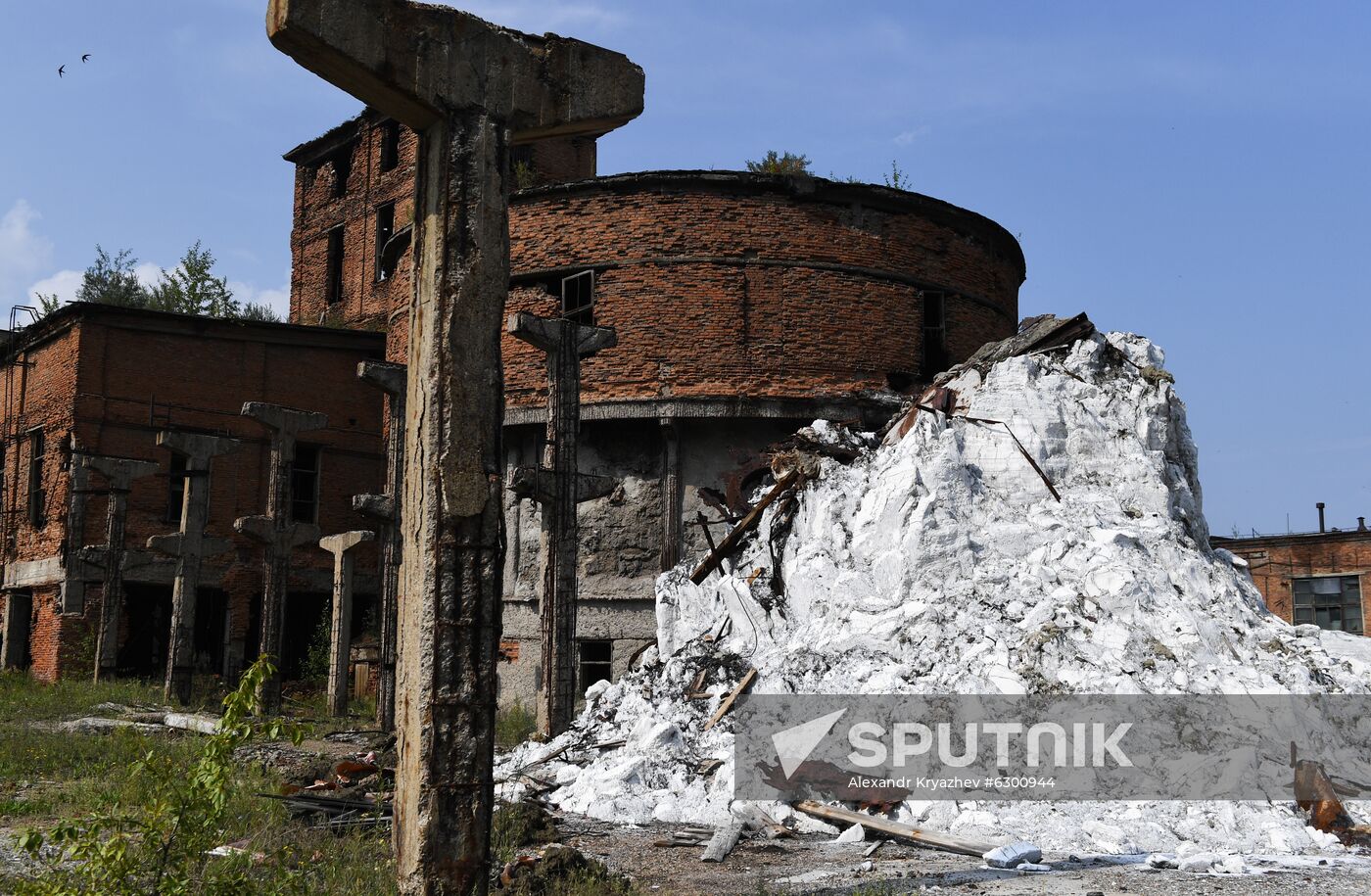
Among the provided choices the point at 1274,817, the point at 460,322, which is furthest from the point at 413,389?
the point at 1274,817

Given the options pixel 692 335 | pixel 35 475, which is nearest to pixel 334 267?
pixel 35 475

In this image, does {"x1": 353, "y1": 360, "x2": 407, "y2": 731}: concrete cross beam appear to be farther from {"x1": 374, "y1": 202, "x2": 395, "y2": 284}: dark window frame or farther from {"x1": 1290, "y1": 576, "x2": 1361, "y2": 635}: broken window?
{"x1": 1290, "y1": 576, "x2": 1361, "y2": 635}: broken window

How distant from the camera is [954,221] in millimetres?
18828

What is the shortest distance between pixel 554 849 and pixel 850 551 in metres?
6.32

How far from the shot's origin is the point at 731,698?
36.9 feet

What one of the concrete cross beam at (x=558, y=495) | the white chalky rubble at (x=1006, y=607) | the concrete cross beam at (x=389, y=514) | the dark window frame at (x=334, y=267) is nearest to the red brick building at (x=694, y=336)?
the concrete cross beam at (x=389, y=514)

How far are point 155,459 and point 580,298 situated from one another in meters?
9.94

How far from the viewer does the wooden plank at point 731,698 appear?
1112cm

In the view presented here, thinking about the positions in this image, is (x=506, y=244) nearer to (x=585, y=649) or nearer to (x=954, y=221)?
(x=585, y=649)

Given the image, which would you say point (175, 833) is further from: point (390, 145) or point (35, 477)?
point (390, 145)

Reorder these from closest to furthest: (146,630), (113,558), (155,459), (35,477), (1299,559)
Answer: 1. (113,558)
2. (146,630)
3. (155,459)
4. (35,477)
5. (1299,559)

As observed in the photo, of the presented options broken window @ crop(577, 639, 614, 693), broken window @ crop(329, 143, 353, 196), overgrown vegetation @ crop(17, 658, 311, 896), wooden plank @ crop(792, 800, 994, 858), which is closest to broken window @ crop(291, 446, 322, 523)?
broken window @ crop(577, 639, 614, 693)

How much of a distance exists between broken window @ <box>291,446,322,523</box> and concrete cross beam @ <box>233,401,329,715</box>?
21.8 feet

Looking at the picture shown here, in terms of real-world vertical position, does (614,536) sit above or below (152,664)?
above
